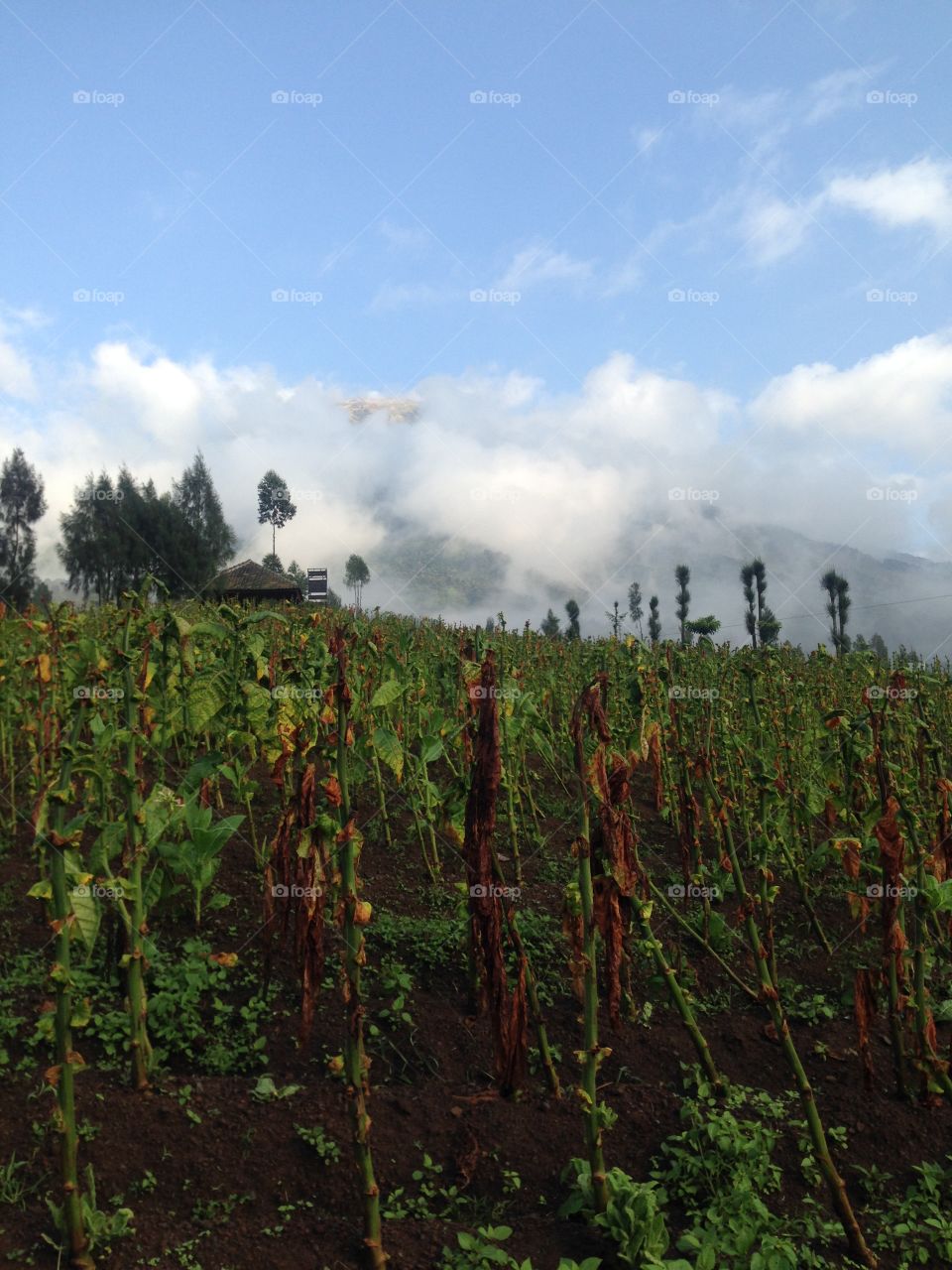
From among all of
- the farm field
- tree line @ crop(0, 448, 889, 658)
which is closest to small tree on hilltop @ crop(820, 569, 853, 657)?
tree line @ crop(0, 448, 889, 658)

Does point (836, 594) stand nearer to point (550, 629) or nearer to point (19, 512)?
point (550, 629)

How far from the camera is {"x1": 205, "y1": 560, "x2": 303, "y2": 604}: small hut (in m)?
35.0

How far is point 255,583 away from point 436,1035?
34.7 m

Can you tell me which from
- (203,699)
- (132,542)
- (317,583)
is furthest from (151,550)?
(203,699)

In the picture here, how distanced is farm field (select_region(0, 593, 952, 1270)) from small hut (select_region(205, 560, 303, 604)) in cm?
2863

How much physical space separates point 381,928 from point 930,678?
369 inches

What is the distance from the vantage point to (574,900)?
130 inches

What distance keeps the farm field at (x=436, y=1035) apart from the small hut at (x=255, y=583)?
28.6 metres

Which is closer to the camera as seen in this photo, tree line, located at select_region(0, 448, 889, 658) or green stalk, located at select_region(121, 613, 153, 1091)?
green stalk, located at select_region(121, 613, 153, 1091)

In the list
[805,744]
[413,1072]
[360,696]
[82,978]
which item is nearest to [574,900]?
[413,1072]

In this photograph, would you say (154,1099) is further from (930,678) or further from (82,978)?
(930,678)

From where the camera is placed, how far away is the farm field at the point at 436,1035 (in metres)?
2.77

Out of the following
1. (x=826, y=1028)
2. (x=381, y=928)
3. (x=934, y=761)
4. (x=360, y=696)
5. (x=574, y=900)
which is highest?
(x=360, y=696)

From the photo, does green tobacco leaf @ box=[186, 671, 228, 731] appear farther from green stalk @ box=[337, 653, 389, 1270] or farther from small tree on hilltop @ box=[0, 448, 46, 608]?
small tree on hilltop @ box=[0, 448, 46, 608]
